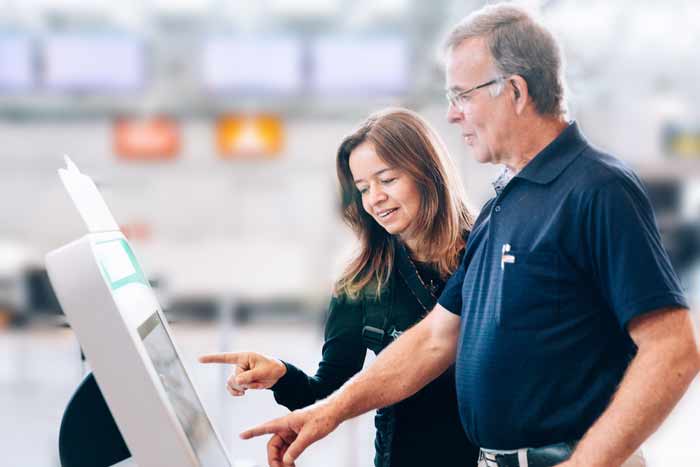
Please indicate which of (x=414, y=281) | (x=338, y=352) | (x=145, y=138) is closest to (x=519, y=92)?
(x=414, y=281)

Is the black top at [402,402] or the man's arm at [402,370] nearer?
the man's arm at [402,370]

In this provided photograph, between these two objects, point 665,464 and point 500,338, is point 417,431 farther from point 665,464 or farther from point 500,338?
point 665,464

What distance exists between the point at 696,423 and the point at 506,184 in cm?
486

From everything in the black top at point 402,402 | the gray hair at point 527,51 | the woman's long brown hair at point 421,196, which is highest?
the gray hair at point 527,51

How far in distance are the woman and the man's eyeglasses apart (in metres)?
0.28

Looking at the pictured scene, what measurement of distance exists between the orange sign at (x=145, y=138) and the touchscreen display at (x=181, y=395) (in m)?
9.79

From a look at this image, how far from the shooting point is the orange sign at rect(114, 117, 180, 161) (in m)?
10.6

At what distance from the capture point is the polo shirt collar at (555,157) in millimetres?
1290

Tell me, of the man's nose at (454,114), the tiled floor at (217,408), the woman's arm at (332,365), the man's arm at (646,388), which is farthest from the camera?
the tiled floor at (217,408)

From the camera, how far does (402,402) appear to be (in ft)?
5.41

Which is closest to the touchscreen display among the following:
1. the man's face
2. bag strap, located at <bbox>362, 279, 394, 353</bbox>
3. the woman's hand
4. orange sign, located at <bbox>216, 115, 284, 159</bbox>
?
the woman's hand

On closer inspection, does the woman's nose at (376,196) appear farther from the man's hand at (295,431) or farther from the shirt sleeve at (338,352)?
the man's hand at (295,431)

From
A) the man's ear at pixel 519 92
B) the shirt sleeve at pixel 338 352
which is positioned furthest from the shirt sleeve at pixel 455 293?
the man's ear at pixel 519 92

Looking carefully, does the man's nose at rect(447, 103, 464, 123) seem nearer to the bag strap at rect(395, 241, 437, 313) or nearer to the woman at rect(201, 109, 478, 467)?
the woman at rect(201, 109, 478, 467)
